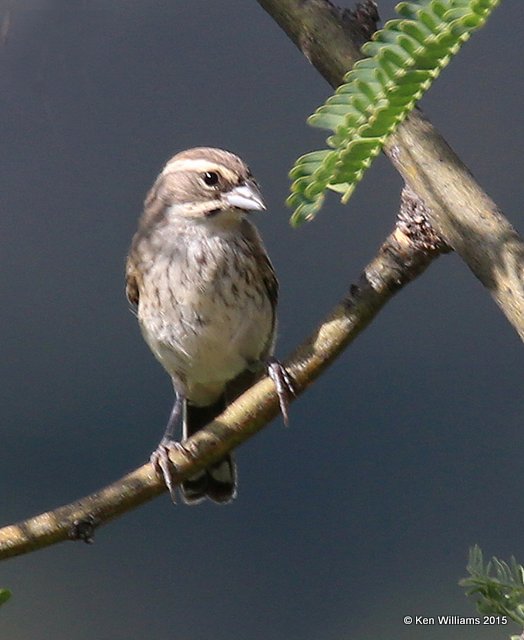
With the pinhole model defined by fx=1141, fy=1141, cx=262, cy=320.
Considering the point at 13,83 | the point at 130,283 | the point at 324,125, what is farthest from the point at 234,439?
the point at 13,83

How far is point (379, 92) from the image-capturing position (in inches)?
71.4

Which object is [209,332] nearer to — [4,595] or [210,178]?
[210,178]

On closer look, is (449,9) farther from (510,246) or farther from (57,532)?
(57,532)

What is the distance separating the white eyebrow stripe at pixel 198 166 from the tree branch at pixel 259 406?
144 centimetres

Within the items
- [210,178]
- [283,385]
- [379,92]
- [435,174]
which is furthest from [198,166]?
[379,92]

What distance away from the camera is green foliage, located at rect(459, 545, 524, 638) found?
2.23 m

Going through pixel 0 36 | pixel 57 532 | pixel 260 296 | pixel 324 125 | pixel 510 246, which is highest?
pixel 0 36

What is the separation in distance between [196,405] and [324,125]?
3.49 m

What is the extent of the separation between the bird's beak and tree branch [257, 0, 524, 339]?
4.56 feet

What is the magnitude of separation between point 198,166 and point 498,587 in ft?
8.18

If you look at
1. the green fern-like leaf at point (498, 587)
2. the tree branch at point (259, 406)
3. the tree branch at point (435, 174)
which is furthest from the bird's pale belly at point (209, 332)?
the green fern-like leaf at point (498, 587)

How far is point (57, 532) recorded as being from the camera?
283 cm

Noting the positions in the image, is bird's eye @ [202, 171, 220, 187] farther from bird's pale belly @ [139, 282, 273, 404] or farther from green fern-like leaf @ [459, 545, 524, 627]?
green fern-like leaf @ [459, 545, 524, 627]

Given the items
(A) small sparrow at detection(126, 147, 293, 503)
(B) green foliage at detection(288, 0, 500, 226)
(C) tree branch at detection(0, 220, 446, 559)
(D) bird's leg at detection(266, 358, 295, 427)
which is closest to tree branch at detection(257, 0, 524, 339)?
(C) tree branch at detection(0, 220, 446, 559)
